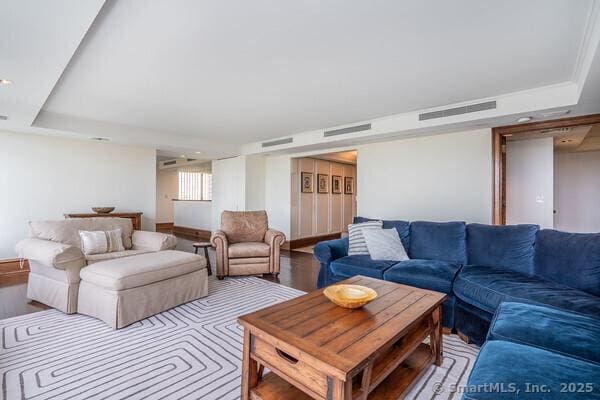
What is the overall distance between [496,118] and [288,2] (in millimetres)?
3072

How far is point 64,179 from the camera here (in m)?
4.85

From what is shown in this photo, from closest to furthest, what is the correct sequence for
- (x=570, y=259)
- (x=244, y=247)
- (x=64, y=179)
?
(x=570, y=259) → (x=244, y=247) → (x=64, y=179)

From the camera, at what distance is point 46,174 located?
4.69m

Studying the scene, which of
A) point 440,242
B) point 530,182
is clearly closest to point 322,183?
point 530,182

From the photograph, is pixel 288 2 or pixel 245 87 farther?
pixel 245 87

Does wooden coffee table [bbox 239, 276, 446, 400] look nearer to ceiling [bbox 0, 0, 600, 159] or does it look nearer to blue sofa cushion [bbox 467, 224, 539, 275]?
blue sofa cushion [bbox 467, 224, 539, 275]

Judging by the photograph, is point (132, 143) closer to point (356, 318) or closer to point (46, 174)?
point (46, 174)

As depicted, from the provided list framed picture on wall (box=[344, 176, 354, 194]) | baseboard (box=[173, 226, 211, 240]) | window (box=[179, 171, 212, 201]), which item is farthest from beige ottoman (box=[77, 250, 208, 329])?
window (box=[179, 171, 212, 201])

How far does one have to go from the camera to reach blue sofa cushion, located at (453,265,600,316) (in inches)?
76.2

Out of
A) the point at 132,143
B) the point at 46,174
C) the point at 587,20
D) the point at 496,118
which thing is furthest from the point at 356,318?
the point at 46,174

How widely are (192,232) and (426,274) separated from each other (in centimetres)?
723

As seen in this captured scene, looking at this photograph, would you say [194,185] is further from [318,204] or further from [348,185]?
[348,185]

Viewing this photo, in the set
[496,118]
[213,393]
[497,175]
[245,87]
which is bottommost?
[213,393]

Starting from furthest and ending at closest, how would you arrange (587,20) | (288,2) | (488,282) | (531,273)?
1. (531,273)
2. (488,282)
3. (587,20)
4. (288,2)
